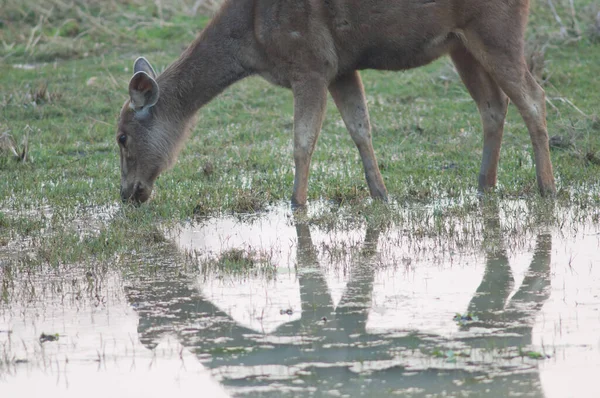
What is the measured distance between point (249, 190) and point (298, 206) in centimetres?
87

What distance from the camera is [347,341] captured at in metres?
4.87

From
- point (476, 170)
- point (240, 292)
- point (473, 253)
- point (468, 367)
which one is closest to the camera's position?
point (468, 367)

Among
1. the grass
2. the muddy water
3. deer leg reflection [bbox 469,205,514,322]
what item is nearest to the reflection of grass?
the muddy water

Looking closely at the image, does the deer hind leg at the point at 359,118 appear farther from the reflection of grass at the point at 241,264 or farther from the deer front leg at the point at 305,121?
the reflection of grass at the point at 241,264

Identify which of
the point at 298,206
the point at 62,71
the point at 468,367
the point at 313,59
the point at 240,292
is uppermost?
the point at 62,71

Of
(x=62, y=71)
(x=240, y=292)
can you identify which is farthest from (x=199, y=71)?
(x=62, y=71)

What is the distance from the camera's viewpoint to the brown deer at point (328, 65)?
8.07 metres

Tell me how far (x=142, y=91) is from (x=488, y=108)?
3298mm

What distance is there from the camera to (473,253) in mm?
6641

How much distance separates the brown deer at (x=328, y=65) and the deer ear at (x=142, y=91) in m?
0.01

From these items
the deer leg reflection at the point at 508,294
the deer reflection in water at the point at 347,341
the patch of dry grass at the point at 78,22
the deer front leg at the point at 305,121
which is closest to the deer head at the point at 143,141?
the deer front leg at the point at 305,121

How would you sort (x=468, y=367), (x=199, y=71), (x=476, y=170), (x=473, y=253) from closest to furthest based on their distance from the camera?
(x=468, y=367) → (x=473, y=253) → (x=199, y=71) → (x=476, y=170)

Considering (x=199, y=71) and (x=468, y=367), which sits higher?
(x=199, y=71)

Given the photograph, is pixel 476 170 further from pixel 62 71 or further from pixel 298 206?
pixel 62 71
